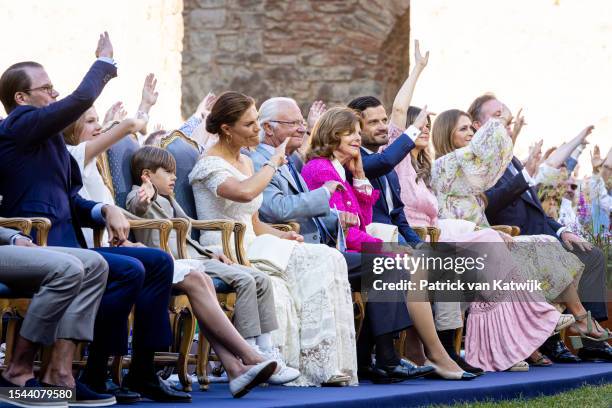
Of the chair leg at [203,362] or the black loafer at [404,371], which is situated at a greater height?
the chair leg at [203,362]

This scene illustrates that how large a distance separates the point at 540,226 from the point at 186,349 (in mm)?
3229

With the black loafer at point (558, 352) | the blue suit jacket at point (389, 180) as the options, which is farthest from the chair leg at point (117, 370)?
the black loafer at point (558, 352)

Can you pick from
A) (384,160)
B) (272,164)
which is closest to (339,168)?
(384,160)

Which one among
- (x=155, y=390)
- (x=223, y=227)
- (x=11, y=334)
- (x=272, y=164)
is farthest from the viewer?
(x=272, y=164)

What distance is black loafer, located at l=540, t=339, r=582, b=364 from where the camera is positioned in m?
7.65

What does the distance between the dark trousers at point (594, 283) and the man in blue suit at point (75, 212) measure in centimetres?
348

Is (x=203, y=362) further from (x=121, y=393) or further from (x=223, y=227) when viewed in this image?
(x=121, y=393)

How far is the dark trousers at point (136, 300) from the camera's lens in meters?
4.86

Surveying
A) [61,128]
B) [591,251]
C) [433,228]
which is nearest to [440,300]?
[433,228]

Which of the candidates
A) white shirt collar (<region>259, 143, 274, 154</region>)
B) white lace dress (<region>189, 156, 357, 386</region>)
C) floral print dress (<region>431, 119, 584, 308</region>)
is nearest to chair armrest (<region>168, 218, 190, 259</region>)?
white lace dress (<region>189, 156, 357, 386</region>)

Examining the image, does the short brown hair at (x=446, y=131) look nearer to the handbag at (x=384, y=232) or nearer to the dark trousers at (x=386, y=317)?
the handbag at (x=384, y=232)

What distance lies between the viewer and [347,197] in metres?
6.67

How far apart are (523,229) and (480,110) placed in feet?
2.51

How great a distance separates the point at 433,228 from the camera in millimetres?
7246
